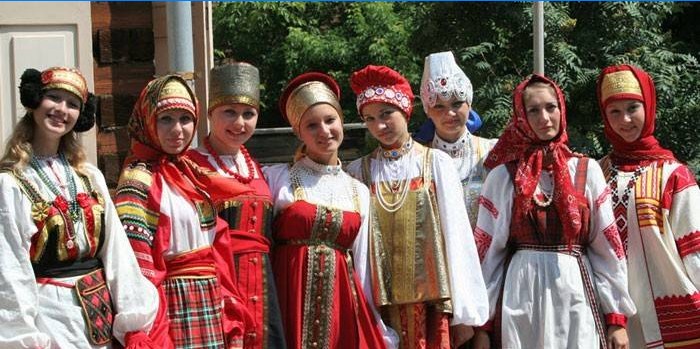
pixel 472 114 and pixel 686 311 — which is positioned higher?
pixel 472 114

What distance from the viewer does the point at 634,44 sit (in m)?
8.19

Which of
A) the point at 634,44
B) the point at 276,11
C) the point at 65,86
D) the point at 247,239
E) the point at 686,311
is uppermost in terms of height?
the point at 276,11

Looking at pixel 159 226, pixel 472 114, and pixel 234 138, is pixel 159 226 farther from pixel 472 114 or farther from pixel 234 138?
pixel 472 114

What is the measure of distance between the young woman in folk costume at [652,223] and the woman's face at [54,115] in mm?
2370

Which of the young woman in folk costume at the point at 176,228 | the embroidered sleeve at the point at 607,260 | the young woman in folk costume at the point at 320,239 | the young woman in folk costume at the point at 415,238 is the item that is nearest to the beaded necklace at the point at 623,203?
the embroidered sleeve at the point at 607,260

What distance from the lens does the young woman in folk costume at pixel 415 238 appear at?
4.79 meters

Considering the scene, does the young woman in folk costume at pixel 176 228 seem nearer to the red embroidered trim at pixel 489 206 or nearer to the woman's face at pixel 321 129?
the woman's face at pixel 321 129

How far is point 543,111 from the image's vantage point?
488cm

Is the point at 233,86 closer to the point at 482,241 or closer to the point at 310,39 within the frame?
the point at 482,241

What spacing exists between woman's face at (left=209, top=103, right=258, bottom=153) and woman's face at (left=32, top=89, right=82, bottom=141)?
2.36 ft

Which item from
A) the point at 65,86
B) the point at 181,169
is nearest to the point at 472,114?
the point at 181,169

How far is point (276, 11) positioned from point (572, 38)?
7.56 m

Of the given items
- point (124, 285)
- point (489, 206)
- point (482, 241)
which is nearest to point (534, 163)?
point (489, 206)

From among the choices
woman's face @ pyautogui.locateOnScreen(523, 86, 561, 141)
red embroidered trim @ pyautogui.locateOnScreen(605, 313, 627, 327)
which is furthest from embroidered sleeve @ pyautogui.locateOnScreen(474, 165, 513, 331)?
red embroidered trim @ pyautogui.locateOnScreen(605, 313, 627, 327)
